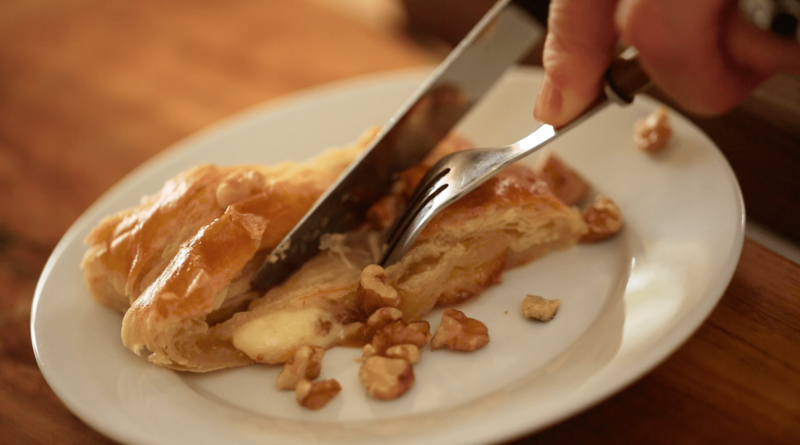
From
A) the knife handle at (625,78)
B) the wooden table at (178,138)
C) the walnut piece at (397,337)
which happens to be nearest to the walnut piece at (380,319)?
the walnut piece at (397,337)

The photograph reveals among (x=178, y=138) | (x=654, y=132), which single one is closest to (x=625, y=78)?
(x=654, y=132)

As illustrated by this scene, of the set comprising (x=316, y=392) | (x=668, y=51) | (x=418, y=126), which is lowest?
(x=316, y=392)

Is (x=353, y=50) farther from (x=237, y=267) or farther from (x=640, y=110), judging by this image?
(x=237, y=267)

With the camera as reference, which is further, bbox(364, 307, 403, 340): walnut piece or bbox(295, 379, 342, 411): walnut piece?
bbox(364, 307, 403, 340): walnut piece

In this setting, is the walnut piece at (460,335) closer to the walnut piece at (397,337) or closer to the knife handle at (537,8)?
the walnut piece at (397,337)

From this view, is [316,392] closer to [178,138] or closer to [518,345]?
[518,345]

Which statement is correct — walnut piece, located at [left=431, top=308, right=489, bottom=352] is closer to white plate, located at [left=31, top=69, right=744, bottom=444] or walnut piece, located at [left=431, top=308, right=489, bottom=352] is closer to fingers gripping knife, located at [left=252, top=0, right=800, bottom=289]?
white plate, located at [left=31, top=69, right=744, bottom=444]

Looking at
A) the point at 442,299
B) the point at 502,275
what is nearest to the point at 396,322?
the point at 442,299

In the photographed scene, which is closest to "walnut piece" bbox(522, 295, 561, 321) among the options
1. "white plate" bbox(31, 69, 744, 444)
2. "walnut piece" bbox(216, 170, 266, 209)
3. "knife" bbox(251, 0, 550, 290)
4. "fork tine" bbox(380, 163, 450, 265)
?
"white plate" bbox(31, 69, 744, 444)
